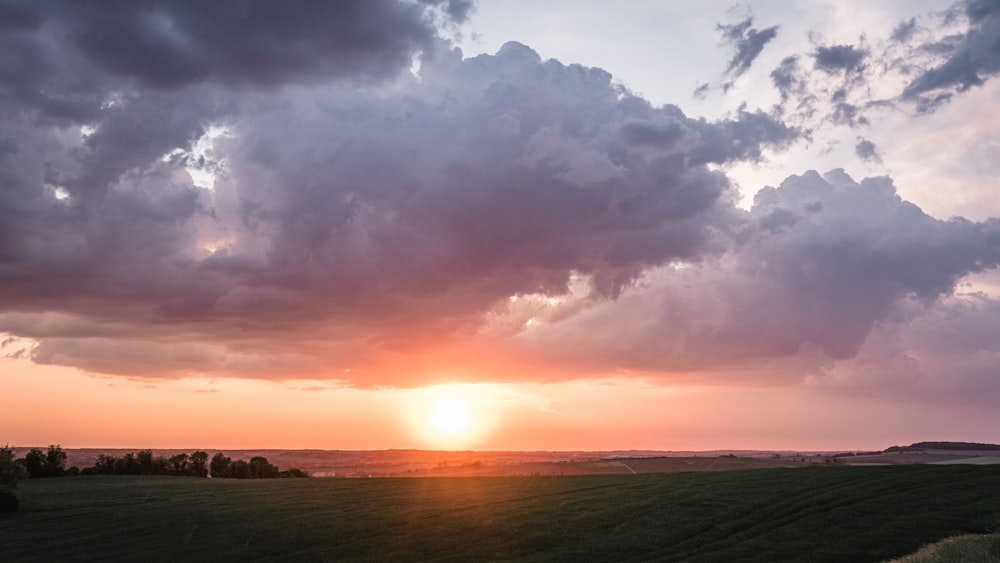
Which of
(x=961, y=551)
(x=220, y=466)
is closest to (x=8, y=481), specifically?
(x=220, y=466)

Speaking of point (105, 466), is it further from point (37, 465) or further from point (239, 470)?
point (239, 470)

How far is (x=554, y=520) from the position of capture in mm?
46156

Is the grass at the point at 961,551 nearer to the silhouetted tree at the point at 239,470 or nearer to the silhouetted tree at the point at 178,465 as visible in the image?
the silhouetted tree at the point at 239,470

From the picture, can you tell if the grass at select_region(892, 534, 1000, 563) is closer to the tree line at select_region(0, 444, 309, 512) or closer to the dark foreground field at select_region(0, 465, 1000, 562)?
the dark foreground field at select_region(0, 465, 1000, 562)

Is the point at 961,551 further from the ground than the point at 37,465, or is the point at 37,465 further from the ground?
the point at 961,551

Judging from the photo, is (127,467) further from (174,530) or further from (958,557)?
(958,557)

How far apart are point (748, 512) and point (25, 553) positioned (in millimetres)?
44368

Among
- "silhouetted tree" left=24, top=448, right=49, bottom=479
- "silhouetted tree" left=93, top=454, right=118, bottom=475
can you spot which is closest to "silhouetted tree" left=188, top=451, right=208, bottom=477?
"silhouetted tree" left=93, top=454, right=118, bottom=475

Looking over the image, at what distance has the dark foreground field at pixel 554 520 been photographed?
124 ft

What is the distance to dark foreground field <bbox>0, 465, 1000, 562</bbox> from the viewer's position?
Answer: 3791 cm

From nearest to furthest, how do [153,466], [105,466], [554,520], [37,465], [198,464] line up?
[554,520]
[37,465]
[105,466]
[153,466]
[198,464]

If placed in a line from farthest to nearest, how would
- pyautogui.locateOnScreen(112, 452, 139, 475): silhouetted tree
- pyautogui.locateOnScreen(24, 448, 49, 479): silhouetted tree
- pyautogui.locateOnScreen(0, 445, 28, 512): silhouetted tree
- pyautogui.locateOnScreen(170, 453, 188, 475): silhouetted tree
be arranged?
pyautogui.locateOnScreen(170, 453, 188, 475): silhouetted tree, pyautogui.locateOnScreen(112, 452, 139, 475): silhouetted tree, pyautogui.locateOnScreen(24, 448, 49, 479): silhouetted tree, pyautogui.locateOnScreen(0, 445, 28, 512): silhouetted tree

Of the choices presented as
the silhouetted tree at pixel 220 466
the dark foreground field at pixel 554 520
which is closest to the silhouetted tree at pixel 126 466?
the silhouetted tree at pixel 220 466

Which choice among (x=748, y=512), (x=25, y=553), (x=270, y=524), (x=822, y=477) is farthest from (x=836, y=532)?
(x=25, y=553)
